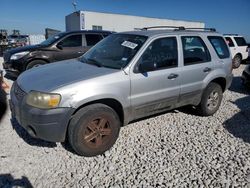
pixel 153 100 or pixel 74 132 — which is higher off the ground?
pixel 153 100

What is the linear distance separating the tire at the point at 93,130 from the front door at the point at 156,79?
0.47 m

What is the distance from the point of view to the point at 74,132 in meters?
3.39

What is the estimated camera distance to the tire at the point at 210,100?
16.8 feet

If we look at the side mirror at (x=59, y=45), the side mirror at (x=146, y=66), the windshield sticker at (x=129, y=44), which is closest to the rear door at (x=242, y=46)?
the side mirror at (x=59, y=45)

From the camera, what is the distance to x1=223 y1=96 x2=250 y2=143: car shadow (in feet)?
15.1

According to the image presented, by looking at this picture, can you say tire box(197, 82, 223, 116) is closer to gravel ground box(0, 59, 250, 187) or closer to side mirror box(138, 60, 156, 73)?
gravel ground box(0, 59, 250, 187)

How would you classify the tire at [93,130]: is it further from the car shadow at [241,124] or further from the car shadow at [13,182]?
the car shadow at [241,124]

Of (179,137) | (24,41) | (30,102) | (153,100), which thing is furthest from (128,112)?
(24,41)

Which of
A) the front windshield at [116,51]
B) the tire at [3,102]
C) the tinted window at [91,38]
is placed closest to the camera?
the front windshield at [116,51]

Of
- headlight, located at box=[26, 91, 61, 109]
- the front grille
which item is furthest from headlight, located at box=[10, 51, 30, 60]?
headlight, located at box=[26, 91, 61, 109]

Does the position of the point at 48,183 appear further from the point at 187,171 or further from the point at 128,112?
the point at 187,171

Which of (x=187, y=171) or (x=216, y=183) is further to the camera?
(x=187, y=171)

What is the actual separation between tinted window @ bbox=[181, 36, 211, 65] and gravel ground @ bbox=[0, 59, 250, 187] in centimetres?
127

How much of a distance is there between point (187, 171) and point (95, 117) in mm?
1450
